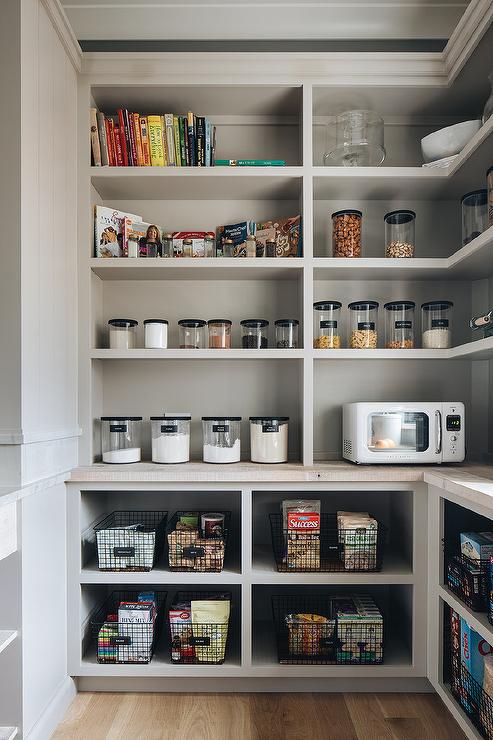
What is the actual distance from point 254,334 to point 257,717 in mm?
1437

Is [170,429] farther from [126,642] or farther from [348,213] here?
[348,213]

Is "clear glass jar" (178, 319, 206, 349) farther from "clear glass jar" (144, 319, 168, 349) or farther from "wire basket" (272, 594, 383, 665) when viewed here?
"wire basket" (272, 594, 383, 665)

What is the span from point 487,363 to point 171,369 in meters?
1.43

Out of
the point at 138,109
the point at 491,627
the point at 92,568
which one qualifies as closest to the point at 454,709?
the point at 491,627

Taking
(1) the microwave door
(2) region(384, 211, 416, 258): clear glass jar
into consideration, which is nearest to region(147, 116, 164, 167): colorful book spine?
(2) region(384, 211, 416, 258): clear glass jar

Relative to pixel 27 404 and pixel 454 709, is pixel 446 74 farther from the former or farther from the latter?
pixel 454 709

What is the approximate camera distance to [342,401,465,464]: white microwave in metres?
2.31

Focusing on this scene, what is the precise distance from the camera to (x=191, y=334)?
8.36 feet

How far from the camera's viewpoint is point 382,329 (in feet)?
8.80

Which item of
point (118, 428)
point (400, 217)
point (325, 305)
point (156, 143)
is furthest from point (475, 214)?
point (118, 428)

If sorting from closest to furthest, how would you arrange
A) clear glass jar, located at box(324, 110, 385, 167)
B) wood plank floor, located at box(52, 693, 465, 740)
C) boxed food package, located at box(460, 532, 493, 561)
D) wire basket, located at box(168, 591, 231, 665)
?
boxed food package, located at box(460, 532, 493, 561), wood plank floor, located at box(52, 693, 465, 740), wire basket, located at box(168, 591, 231, 665), clear glass jar, located at box(324, 110, 385, 167)

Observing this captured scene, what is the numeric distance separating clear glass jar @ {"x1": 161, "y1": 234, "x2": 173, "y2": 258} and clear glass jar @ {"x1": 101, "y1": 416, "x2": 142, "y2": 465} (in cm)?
72

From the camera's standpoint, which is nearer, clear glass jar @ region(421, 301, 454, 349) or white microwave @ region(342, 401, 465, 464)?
white microwave @ region(342, 401, 465, 464)

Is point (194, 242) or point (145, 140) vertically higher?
point (145, 140)
